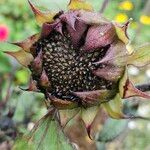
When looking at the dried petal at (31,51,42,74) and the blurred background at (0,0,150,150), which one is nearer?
the dried petal at (31,51,42,74)

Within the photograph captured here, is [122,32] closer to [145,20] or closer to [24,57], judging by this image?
[24,57]

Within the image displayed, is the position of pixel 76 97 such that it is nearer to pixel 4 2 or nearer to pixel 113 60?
pixel 113 60

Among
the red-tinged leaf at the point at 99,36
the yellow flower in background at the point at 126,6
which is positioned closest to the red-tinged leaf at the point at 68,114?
the red-tinged leaf at the point at 99,36

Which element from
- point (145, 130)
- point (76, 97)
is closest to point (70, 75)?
point (76, 97)

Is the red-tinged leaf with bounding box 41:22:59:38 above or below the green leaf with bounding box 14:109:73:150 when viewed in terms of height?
above

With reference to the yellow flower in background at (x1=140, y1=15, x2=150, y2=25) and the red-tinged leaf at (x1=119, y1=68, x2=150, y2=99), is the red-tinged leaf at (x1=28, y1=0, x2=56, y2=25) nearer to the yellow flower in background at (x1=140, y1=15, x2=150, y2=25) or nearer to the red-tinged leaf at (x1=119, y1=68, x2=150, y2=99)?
the red-tinged leaf at (x1=119, y1=68, x2=150, y2=99)

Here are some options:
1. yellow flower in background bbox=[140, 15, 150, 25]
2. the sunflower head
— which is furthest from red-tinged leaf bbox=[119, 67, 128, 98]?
yellow flower in background bbox=[140, 15, 150, 25]

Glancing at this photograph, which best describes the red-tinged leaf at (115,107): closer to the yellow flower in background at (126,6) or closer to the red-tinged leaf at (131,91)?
the red-tinged leaf at (131,91)
